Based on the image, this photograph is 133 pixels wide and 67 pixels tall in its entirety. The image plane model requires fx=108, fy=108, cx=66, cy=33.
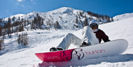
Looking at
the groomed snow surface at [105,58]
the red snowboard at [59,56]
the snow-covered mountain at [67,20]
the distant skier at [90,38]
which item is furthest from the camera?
the snow-covered mountain at [67,20]

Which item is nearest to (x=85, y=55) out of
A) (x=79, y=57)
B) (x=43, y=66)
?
(x=79, y=57)

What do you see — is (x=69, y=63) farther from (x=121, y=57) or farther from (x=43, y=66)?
(x=121, y=57)

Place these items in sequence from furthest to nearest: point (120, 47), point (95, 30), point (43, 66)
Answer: point (95, 30), point (43, 66), point (120, 47)

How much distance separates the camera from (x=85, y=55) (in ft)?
11.2

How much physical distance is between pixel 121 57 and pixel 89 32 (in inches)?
57.1

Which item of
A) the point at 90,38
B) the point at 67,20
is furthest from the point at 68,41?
the point at 67,20

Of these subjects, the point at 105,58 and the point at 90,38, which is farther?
the point at 90,38

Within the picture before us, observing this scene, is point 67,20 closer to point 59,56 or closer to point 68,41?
point 68,41

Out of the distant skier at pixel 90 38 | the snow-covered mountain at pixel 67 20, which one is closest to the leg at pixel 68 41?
the distant skier at pixel 90 38

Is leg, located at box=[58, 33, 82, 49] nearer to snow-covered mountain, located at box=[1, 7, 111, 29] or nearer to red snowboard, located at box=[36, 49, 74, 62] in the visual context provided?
red snowboard, located at box=[36, 49, 74, 62]

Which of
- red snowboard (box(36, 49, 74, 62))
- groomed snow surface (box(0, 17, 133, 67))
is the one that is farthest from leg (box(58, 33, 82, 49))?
groomed snow surface (box(0, 17, 133, 67))

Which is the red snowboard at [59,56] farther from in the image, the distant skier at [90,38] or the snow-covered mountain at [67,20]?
the snow-covered mountain at [67,20]

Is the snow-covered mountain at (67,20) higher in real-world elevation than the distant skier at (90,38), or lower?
higher

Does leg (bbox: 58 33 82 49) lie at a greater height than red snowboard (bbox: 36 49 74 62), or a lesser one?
greater
